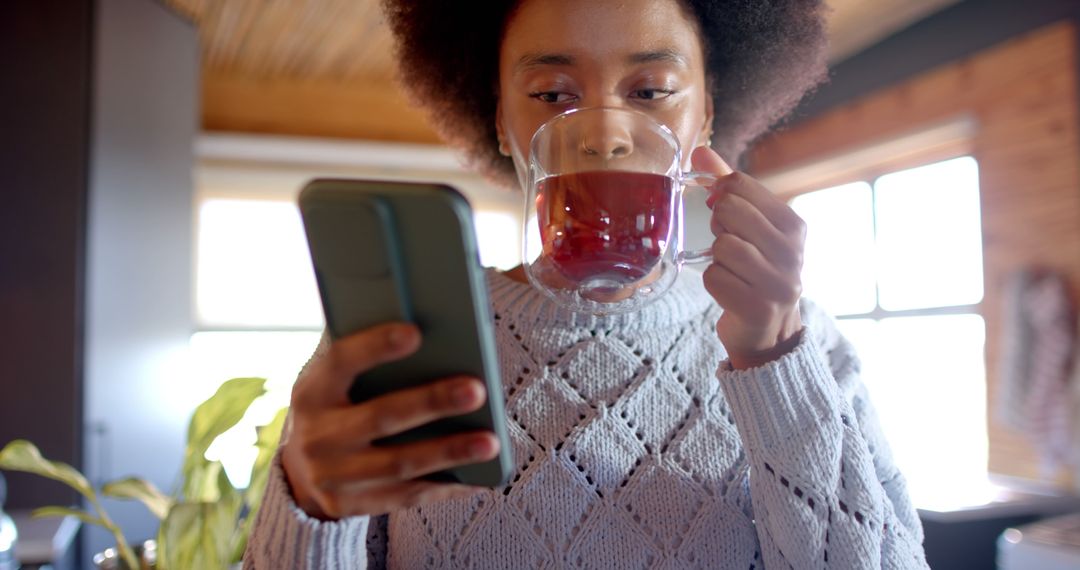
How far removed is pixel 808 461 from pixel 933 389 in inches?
138

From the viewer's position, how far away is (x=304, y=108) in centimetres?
488

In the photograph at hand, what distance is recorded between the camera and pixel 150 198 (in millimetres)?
3004

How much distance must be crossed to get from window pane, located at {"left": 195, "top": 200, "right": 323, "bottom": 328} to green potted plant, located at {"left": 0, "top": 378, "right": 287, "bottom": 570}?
→ 3.33m

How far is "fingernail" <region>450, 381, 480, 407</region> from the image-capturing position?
19.7 inches

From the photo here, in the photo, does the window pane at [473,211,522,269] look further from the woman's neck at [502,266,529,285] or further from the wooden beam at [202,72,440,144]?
the woman's neck at [502,266,529,285]

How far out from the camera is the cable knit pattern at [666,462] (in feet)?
2.41

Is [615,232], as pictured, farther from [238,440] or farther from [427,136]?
[427,136]

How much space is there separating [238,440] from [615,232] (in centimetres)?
388

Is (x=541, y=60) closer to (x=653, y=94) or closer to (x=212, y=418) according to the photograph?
(x=653, y=94)

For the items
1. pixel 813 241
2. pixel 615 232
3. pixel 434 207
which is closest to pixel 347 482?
pixel 434 207

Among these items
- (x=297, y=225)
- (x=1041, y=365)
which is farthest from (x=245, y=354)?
(x=1041, y=365)

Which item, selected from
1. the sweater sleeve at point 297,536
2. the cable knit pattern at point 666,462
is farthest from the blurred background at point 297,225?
the sweater sleeve at point 297,536

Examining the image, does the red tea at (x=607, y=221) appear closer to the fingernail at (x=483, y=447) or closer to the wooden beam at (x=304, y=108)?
the fingernail at (x=483, y=447)

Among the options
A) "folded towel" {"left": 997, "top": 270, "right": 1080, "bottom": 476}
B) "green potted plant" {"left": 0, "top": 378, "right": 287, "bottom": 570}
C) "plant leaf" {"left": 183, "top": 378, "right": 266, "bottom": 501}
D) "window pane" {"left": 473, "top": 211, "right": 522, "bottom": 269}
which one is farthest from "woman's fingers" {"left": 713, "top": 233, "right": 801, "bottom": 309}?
"window pane" {"left": 473, "top": 211, "right": 522, "bottom": 269}
